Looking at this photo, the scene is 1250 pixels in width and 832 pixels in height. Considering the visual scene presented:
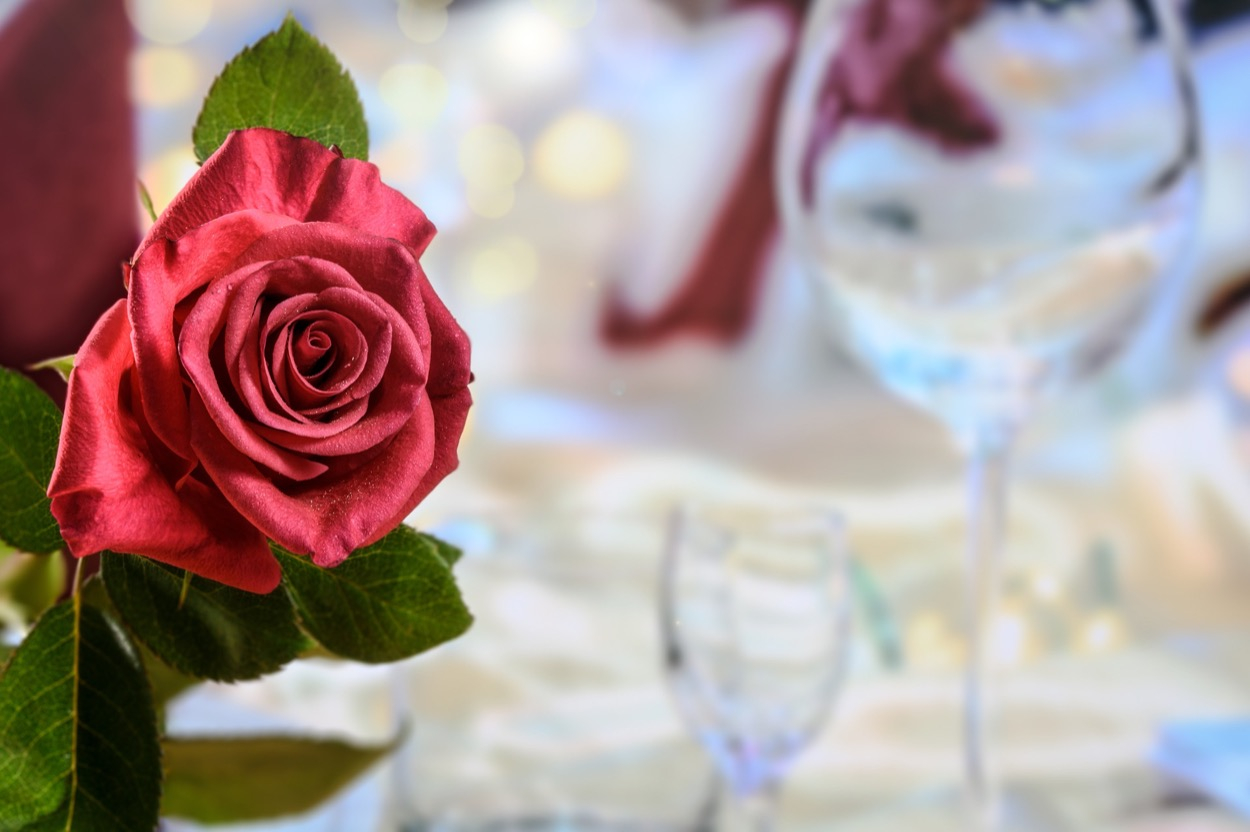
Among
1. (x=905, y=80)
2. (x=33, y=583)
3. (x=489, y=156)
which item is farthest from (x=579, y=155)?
(x=33, y=583)

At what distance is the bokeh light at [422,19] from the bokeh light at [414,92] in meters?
0.01

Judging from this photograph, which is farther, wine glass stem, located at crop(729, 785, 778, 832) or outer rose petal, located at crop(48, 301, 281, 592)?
wine glass stem, located at crop(729, 785, 778, 832)

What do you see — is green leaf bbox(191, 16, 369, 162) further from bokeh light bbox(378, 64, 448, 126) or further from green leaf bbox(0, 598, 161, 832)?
bokeh light bbox(378, 64, 448, 126)

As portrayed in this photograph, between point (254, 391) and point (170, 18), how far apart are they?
545 mm

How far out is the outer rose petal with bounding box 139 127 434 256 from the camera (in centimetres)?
13

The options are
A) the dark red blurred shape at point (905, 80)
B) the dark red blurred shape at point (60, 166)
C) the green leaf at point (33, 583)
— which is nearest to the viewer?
the green leaf at point (33, 583)

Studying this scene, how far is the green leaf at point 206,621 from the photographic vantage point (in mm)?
146

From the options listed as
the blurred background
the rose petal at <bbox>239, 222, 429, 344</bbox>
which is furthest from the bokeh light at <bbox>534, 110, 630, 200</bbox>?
the rose petal at <bbox>239, 222, 429, 344</bbox>

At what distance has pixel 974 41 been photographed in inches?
13.6

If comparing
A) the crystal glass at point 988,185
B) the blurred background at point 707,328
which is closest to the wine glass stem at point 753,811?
the crystal glass at point 988,185

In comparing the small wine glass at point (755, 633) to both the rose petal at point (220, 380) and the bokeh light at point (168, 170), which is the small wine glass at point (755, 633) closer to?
the rose petal at point (220, 380)

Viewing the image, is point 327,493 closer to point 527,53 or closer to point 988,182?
point 988,182

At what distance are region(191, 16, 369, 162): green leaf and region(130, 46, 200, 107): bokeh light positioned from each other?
19.4 inches

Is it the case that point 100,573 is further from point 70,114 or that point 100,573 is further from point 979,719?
point 70,114
